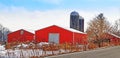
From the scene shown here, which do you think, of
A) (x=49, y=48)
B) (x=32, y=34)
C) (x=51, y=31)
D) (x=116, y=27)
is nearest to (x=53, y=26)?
(x=51, y=31)

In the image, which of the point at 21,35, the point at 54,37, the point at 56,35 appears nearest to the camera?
the point at 56,35

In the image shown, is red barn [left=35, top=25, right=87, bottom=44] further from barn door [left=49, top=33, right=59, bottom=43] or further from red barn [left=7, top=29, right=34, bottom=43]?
red barn [left=7, top=29, right=34, bottom=43]

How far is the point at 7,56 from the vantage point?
76.6 feet

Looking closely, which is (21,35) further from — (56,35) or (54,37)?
(56,35)

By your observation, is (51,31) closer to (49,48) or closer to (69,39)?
(69,39)

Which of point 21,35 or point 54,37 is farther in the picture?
point 21,35

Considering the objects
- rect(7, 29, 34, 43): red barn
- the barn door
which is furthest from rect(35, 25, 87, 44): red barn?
rect(7, 29, 34, 43): red barn

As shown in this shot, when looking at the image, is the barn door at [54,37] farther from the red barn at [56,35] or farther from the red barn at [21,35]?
the red barn at [21,35]

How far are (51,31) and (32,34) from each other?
7.16 meters

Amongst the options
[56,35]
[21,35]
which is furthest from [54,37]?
[21,35]

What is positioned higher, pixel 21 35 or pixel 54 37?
pixel 21 35

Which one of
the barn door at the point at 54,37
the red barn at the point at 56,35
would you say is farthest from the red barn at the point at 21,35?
the barn door at the point at 54,37

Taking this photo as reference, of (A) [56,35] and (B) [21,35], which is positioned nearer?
(A) [56,35]

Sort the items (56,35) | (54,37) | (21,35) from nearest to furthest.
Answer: (56,35) → (54,37) → (21,35)
